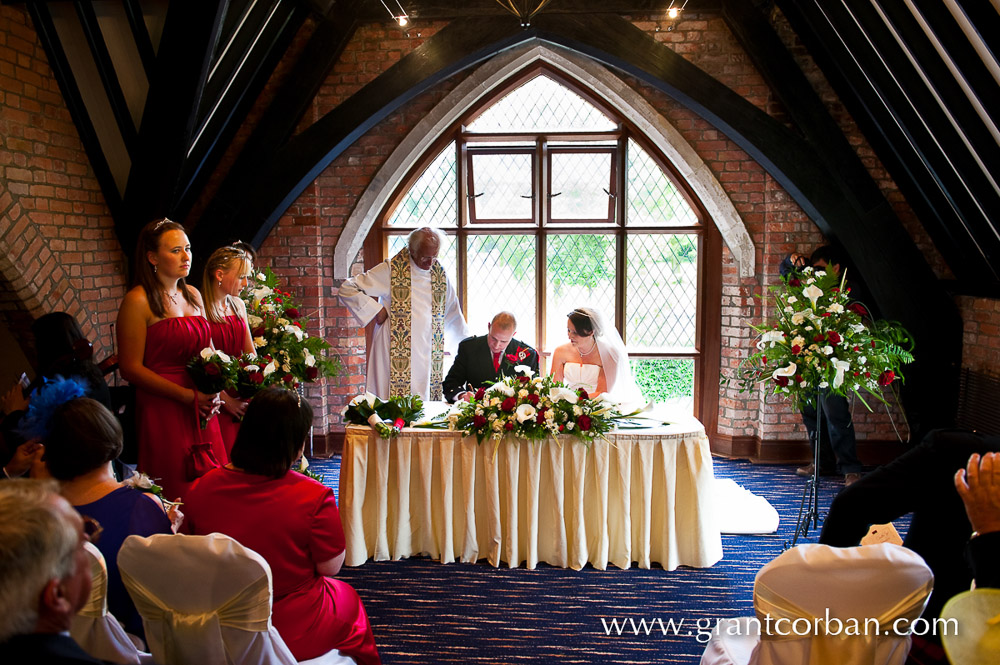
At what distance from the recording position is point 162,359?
133 inches

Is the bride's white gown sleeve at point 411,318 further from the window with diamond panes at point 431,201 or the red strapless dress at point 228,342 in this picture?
the red strapless dress at point 228,342

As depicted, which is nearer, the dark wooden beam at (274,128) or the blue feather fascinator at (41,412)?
the blue feather fascinator at (41,412)

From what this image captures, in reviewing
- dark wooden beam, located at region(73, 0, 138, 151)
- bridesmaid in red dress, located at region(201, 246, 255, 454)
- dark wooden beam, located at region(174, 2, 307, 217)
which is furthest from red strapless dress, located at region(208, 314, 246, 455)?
dark wooden beam, located at region(174, 2, 307, 217)

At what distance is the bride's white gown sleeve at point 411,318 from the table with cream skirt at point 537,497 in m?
1.46

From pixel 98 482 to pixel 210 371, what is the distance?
4.06 feet

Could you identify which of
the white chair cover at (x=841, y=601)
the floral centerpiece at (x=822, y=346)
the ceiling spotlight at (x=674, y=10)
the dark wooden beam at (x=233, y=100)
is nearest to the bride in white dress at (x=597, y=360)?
the floral centerpiece at (x=822, y=346)

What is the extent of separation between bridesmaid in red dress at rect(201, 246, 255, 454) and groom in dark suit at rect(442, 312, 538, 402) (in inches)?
62.6

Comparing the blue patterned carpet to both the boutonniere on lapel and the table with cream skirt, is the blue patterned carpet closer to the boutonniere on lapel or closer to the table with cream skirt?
the table with cream skirt

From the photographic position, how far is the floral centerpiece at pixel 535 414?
12.6ft

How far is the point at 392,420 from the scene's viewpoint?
409cm

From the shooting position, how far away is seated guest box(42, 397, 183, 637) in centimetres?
205

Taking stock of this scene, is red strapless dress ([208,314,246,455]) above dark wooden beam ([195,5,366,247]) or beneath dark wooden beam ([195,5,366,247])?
beneath

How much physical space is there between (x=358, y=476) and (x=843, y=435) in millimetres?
3681

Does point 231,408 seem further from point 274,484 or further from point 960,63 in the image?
point 960,63
